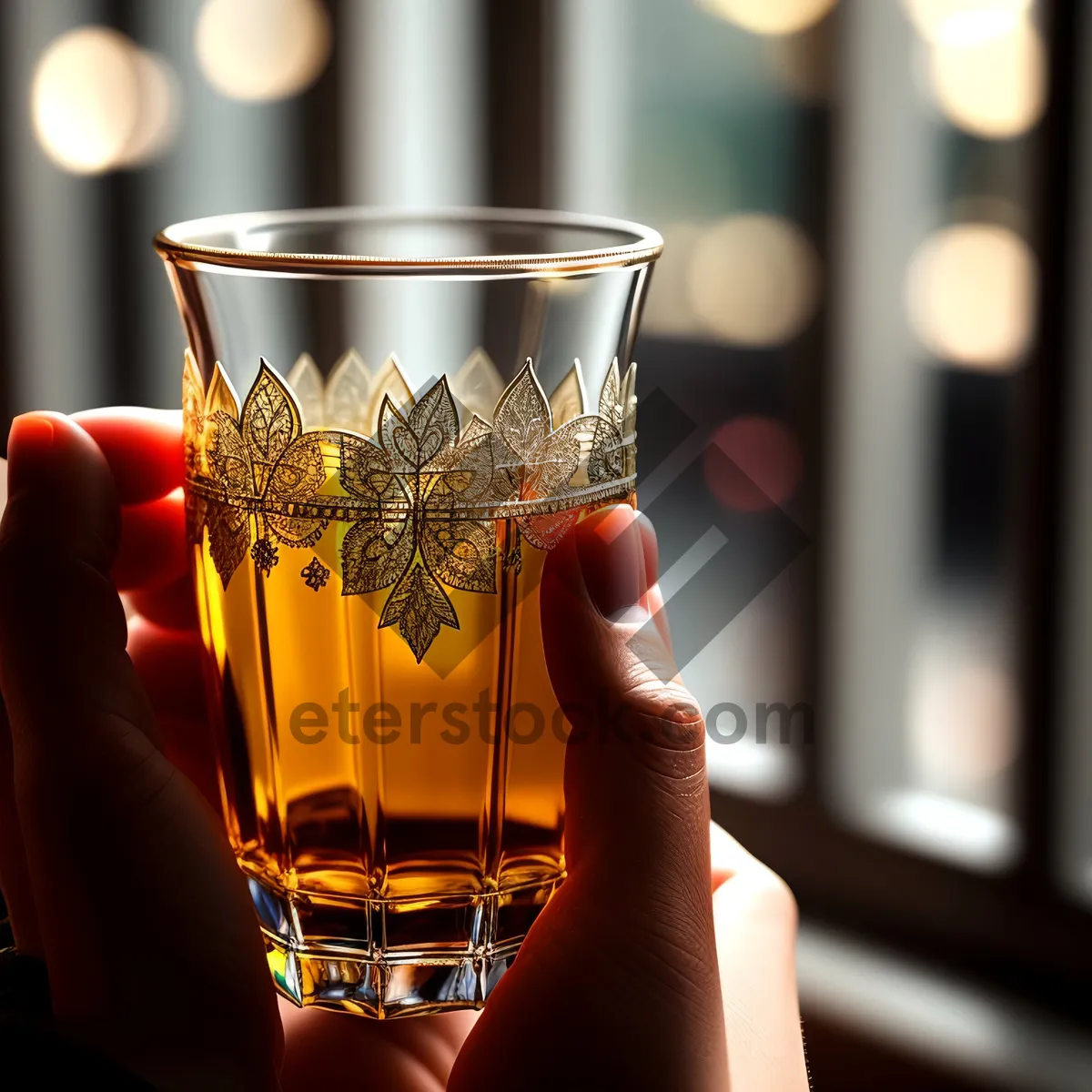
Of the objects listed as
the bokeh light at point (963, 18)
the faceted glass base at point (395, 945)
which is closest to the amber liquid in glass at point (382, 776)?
the faceted glass base at point (395, 945)

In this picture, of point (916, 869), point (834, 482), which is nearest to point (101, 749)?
point (834, 482)

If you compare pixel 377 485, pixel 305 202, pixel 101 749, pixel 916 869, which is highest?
pixel 305 202

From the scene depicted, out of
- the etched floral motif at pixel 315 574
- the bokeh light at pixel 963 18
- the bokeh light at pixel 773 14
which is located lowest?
the etched floral motif at pixel 315 574

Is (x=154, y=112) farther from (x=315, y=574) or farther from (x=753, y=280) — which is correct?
(x=315, y=574)

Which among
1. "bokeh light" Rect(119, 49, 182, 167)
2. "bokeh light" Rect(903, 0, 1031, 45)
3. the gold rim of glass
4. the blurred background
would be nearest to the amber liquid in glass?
the gold rim of glass

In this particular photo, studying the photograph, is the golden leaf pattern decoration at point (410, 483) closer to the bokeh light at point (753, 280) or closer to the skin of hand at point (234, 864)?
the skin of hand at point (234, 864)

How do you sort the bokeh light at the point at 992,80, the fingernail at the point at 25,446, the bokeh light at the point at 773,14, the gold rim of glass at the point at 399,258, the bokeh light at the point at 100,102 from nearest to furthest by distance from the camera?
the gold rim of glass at the point at 399,258
the fingernail at the point at 25,446
the bokeh light at the point at 992,80
the bokeh light at the point at 773,14
the bokeh light at the point at 100,102

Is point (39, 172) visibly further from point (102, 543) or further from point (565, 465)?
point (565, 465)
